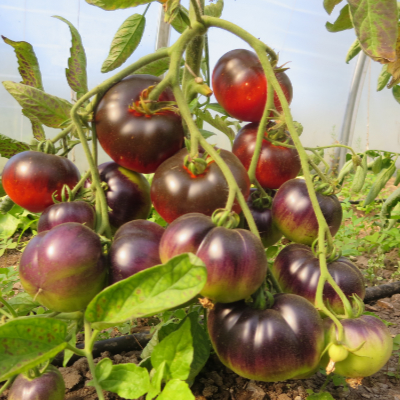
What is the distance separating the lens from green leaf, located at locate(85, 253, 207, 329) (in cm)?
→ 32

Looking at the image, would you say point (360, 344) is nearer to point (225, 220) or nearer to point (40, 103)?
point (225, 220)

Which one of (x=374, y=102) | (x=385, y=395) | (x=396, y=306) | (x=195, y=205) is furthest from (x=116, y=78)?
(x=374, y=102)

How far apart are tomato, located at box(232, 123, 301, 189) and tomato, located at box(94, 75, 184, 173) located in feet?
0.46

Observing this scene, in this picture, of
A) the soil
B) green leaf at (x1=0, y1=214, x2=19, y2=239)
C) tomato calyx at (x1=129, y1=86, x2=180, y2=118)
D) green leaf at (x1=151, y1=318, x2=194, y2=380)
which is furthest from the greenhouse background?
green leaf at (x1=151, y1=318, x2=194, y2=380)

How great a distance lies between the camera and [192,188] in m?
0.47

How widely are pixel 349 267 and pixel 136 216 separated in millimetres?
312

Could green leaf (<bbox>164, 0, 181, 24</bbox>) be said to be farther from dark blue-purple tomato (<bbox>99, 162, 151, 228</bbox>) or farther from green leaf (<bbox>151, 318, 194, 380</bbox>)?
green leaf (<bbox>151, 318, 194, 380</bbox>)

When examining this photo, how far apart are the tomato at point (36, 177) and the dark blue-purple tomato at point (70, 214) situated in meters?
0.05

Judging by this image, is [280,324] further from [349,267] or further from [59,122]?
[59,122]

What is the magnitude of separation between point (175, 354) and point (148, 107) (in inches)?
12.2

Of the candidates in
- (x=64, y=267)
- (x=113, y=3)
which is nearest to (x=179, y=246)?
(x=64, y=267)

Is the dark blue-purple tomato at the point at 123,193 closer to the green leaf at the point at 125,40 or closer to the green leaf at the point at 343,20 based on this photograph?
the green leaf at the point at 125,40

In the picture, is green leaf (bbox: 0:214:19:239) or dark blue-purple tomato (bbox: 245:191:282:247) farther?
green leaf (bbox: 0:214:19:239)

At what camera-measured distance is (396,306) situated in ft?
3.64
